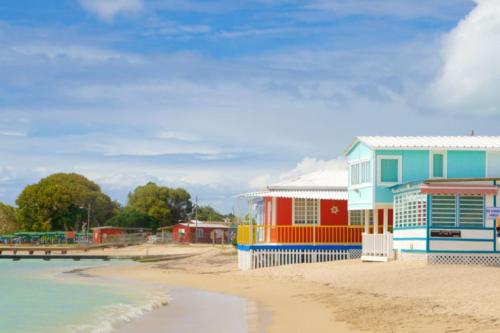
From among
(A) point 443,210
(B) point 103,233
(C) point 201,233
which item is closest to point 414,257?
(A) point 443,210

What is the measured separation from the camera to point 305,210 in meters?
37.7

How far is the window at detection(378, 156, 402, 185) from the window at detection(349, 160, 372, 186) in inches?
22.4

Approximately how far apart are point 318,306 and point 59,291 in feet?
54.0

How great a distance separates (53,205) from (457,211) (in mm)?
93792

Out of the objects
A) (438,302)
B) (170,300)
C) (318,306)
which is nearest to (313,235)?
(170,300)

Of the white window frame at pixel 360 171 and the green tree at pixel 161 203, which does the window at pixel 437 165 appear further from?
the green tree at pixel 161 203

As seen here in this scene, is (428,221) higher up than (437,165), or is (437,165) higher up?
(437,165)

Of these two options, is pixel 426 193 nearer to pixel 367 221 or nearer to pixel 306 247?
pixel 367 221

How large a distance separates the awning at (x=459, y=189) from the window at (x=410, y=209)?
504mm

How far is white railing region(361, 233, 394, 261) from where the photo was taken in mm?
31922

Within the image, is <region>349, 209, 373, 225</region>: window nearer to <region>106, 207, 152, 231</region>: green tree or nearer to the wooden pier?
the wooden pier

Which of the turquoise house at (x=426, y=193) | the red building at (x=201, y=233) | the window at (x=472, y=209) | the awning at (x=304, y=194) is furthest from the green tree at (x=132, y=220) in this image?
the window at (x=472, y=209)

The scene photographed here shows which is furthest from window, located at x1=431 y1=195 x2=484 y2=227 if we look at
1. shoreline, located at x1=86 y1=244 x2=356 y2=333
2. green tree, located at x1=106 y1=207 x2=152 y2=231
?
green tree, located at x1=106 y1=207 x2=152 y2=231

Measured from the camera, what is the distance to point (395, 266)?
94.1 feet
